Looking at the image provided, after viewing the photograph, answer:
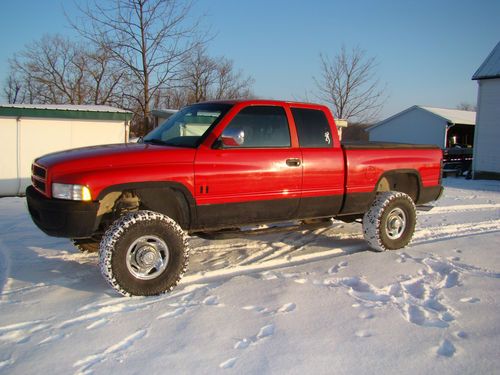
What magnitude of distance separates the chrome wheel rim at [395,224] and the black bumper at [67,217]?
3703 millimetres

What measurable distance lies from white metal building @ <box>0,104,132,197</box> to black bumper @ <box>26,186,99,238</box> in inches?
361

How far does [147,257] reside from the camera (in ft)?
13.6

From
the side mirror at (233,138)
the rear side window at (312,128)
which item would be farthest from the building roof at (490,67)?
the side mirror at (233,138)

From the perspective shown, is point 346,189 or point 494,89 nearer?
point 346,189

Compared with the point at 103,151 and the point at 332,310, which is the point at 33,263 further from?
the point at 332,310

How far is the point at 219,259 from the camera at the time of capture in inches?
214

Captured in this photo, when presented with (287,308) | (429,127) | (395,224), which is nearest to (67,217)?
(287,308)

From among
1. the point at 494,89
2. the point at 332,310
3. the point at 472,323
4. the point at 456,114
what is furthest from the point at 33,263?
the point at 456,114

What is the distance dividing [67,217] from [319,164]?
2841 millimetres

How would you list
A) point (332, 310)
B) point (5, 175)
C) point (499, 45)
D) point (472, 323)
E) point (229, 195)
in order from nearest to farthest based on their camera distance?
point (472, 323), point (332, 310), point (229, 195), point (5, 175), point (499, 45)

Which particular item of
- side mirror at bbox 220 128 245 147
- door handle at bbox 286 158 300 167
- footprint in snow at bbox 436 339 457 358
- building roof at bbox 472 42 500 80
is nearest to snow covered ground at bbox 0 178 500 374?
footprint in snow at bbox 436 339 457 358

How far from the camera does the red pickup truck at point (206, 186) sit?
3996 mm

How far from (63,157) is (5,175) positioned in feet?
30.2

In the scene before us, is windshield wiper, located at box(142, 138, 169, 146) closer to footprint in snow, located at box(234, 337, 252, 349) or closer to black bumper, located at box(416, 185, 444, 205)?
footprint in snow, located at box(234, 337, 252, 349)
